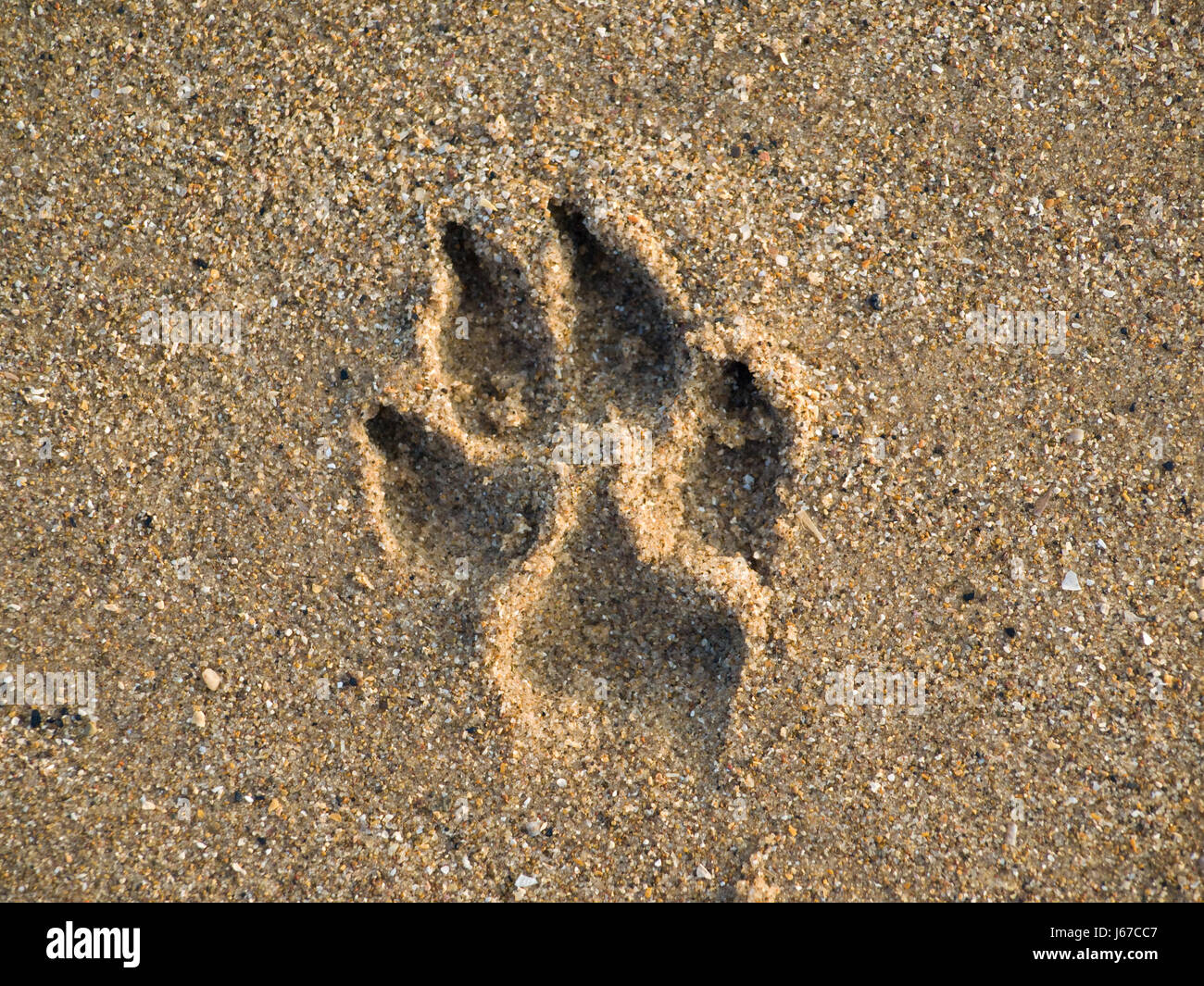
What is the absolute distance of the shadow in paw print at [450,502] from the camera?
92.2 inches

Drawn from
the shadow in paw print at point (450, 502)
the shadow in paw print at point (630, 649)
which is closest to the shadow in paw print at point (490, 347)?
the shadow in paw print at point (450, 502)

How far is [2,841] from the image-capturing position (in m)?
2.29

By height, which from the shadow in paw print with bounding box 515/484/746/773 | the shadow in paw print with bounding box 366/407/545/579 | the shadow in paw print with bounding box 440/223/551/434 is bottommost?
the shadow in paw print with bounding box 515/484/746/773

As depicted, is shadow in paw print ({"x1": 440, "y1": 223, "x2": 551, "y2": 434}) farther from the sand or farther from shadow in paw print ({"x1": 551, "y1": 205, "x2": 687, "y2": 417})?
shadow in paw print ({"x1": 551, "y1": 205, "x2": 687, "y2": 417})

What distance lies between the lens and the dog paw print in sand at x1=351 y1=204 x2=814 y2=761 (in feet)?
7.55

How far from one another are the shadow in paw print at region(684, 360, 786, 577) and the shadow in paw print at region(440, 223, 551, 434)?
1.48ft

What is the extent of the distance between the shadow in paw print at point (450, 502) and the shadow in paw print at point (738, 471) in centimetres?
43

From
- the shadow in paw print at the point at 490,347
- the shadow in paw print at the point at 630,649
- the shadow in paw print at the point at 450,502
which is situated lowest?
the shadow in paw print at the point at 630,649

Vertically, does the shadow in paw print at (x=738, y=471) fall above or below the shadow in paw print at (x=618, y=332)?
below

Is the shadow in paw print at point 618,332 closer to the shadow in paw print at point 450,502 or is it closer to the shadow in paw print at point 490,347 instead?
the shadow in paw print at point 490,347

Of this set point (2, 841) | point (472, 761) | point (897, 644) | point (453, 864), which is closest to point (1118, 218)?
point (897, 644)

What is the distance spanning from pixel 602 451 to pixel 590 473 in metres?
0.07

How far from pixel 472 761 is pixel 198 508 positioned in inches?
38.8

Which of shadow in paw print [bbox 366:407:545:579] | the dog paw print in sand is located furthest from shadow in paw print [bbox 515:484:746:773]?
shadow in paw print [bbox 366:407:545:579]
